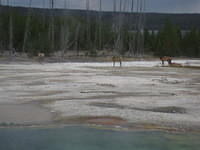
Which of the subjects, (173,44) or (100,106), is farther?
(173,44)

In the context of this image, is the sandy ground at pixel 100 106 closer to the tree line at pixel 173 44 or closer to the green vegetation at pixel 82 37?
the green vegetation at pixel 82 37

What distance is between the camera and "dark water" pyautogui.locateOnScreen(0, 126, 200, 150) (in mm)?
6855

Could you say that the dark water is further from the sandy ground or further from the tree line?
the tree line

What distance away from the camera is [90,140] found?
7266mm

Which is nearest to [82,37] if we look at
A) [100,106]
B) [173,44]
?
[173,44]

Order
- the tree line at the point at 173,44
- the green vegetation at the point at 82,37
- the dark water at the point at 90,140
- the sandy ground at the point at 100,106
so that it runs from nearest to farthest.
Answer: the dark water at the point at 90,140
the sandy ground at the point at 100,106
the green vegetation at the point at 82,37
the tree line at the point at 173,44

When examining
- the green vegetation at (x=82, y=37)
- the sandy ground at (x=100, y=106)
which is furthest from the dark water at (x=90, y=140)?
the green vegetation at (x=82, y=37)

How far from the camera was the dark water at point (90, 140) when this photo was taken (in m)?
6.86

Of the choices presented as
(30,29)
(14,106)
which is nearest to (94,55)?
(30,29)

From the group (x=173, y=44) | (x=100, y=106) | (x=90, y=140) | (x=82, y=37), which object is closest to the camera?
(x=90, y=140)

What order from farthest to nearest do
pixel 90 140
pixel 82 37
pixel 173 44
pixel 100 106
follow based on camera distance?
pixel 173 44
pixel 82 37
pixel 100 106
pixel 90 140

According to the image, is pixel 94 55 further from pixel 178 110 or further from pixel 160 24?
pixel 160 24

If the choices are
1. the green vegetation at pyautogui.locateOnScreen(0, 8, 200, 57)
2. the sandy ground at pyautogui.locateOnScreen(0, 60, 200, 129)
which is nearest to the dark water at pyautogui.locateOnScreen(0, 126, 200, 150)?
the sandy ground at pyautogui.locateOnScreen(0, 60, 200, 129)

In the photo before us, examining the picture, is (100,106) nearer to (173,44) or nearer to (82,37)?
(82,37)
